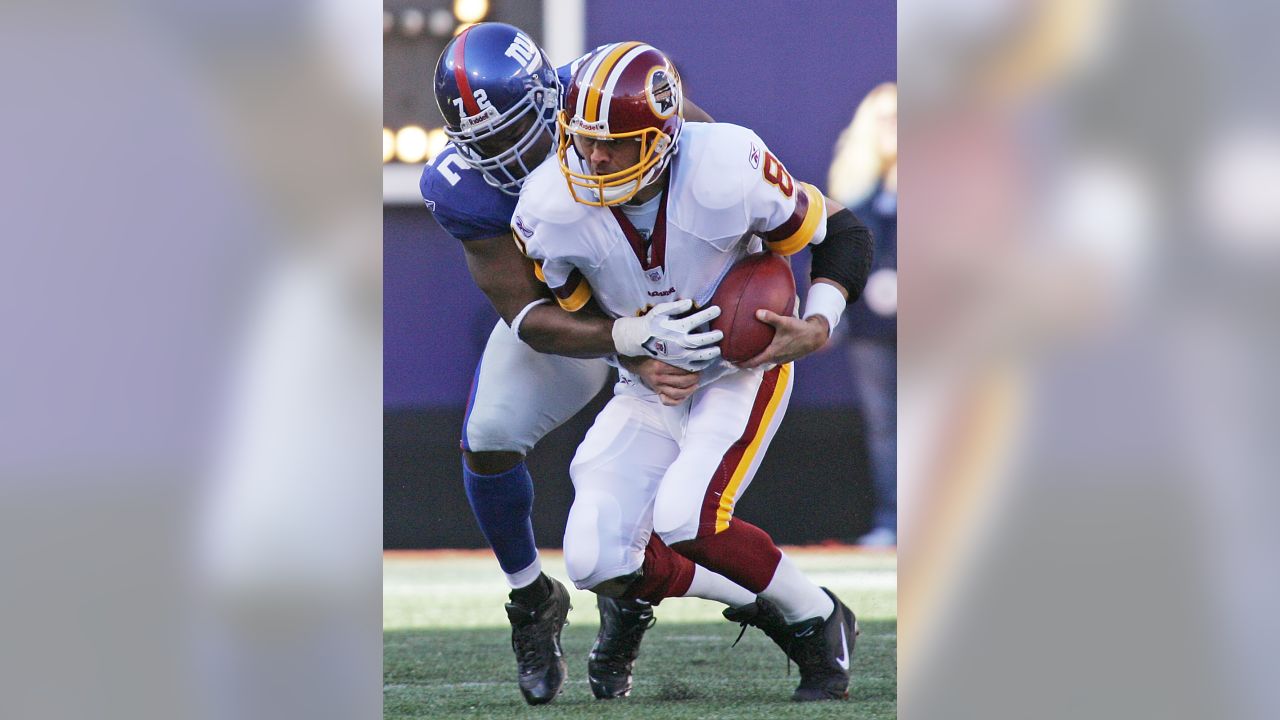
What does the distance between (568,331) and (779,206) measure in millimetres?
428

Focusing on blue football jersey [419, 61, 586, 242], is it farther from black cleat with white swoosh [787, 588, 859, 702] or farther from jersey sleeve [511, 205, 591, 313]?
black cleat with white swoosh [787, 588, 859, 702]

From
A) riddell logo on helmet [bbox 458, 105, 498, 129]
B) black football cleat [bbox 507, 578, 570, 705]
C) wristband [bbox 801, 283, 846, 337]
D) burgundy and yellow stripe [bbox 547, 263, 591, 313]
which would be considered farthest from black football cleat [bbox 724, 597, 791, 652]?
riddell logo on helmet [bbox 458, 105, 498, 129]

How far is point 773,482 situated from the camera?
370 centimetres

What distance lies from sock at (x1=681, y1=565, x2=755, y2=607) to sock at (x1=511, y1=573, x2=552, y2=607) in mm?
333

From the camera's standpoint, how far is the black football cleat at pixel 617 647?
8.51 feet

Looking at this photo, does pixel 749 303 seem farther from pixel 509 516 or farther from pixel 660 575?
pixel 509 516

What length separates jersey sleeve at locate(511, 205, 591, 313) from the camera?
2344 millimetres

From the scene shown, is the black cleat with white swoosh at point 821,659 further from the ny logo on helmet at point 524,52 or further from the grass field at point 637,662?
the ny logo on helmet at point 524,52

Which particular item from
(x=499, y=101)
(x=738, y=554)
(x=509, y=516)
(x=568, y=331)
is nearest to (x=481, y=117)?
(x=499, y=101)

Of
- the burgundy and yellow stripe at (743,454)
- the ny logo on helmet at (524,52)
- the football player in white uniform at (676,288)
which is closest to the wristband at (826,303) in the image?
the football player in white uniform at (676,288)

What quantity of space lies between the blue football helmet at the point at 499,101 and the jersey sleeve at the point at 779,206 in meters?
0.40

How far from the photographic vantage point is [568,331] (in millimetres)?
2428
